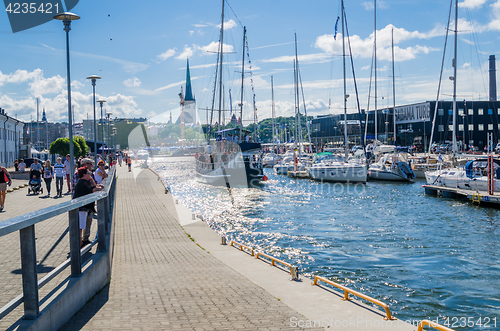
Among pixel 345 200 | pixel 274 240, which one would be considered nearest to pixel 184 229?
pixel 274 240

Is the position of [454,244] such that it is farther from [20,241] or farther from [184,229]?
[20,241]

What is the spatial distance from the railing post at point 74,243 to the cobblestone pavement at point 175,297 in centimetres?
60

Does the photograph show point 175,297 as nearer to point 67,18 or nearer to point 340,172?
point 67,18

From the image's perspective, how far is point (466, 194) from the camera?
27016 mm

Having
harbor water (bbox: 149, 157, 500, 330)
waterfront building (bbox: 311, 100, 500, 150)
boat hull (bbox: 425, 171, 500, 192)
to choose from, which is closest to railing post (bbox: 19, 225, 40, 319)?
harbor water (bbox: 149, 157, 500, 330)

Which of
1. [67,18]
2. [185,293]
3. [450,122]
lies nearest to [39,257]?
[185,293]

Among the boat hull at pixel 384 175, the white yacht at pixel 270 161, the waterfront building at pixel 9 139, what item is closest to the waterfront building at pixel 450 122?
the white yacht at pixel 270 161

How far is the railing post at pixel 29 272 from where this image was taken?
12.8 ft

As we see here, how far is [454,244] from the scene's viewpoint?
15.4 meters

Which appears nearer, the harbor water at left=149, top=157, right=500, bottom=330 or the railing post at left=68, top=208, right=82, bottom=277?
the railing post at left=68, top=208, right=82, bottom=277

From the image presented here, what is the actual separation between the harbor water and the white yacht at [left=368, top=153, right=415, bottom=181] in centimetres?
982

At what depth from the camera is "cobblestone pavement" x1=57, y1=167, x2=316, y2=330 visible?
5309 mm

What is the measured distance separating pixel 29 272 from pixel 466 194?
28532 mm

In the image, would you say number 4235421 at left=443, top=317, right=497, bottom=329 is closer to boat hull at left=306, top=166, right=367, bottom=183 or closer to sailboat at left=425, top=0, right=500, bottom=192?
sailboat at left=425, top=0, right=500, bottom=192
